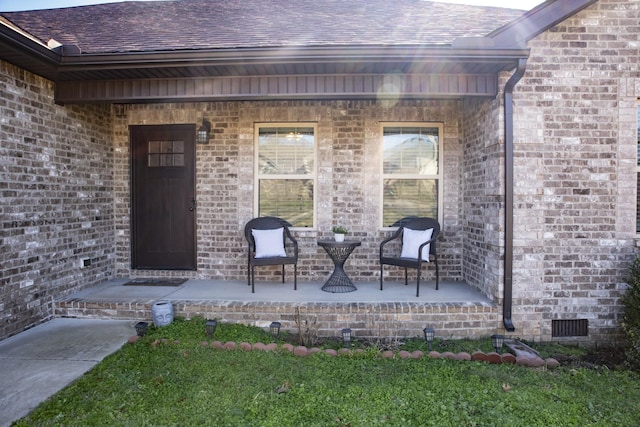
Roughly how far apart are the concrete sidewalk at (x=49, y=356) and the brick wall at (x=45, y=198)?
13.3 inches

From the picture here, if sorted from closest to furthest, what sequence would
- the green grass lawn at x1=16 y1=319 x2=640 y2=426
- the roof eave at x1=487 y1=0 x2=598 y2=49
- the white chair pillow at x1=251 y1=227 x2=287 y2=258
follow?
1. the green grass lawn at x1=16 y1=319 x2=640 y2=426
2. the roof eave at x1=487 y1=0 x2=598 y2=49
3. the white chair pillow at x1=251 y1=227 x2=287 y2=258

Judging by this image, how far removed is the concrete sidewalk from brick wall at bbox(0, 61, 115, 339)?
0.34 m

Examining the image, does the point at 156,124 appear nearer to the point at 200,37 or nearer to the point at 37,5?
the point at 200,37

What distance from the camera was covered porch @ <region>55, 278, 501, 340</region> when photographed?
4.18 m

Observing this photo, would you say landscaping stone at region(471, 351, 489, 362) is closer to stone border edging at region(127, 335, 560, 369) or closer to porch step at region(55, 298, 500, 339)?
stone border edging at region(127, 335, 560, 369)

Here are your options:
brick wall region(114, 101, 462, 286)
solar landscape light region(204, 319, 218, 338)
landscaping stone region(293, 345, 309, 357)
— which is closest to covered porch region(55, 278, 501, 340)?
solar landscape light region(204, 319, 218, 338)

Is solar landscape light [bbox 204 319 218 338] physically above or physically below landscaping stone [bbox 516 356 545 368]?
above

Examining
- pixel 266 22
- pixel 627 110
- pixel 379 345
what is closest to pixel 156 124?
pixel 266 22

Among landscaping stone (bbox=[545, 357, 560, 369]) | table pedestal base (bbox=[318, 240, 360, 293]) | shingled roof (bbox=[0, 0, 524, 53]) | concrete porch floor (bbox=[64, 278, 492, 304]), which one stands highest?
shingled roof (bbox=[0, 0, 524, 53])

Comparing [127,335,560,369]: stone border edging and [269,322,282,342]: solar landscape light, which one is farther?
[269,322,282,342]: solar landscape light

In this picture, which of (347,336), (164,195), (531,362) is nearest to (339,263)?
(347,336)

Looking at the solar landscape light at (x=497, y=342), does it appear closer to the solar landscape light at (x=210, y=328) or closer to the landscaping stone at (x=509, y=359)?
the landscaping stone at (x=509, y=359)

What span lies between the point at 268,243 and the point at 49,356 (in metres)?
2.59

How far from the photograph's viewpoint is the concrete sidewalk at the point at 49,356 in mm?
2793
